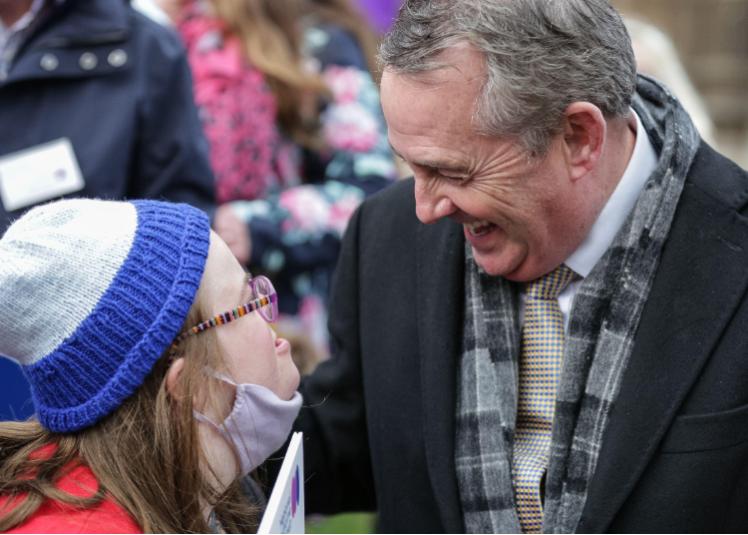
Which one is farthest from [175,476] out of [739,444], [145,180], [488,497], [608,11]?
[145,180]

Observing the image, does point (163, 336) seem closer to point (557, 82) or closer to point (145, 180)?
point (557, 82)

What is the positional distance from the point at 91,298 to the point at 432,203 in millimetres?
718

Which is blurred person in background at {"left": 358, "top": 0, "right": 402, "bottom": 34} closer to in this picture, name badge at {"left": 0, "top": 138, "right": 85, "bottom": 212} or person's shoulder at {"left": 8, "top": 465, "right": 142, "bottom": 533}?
name badge at {"left": 0, "top": 138, "right": 85, "bottom": 212}

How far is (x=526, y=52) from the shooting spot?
2248 millimetres

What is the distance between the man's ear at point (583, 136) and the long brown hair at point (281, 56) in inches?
64.4

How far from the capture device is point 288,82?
12.6ft

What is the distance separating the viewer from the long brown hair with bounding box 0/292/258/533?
208 centimetres

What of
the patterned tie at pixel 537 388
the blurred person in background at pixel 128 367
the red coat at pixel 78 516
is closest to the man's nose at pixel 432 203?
the patterned tie at pixel 537 388

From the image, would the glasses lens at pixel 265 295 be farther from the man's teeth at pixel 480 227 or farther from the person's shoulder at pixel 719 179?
the person's shoulder at pixel 719 179

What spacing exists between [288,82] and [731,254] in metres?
1.87

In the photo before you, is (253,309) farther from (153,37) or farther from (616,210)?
(153,37)

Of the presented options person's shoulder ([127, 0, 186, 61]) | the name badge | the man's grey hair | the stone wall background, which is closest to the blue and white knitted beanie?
the man's grey hair

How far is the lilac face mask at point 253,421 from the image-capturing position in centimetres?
220

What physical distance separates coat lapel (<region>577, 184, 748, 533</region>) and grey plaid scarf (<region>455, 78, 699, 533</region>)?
3 centimetres
